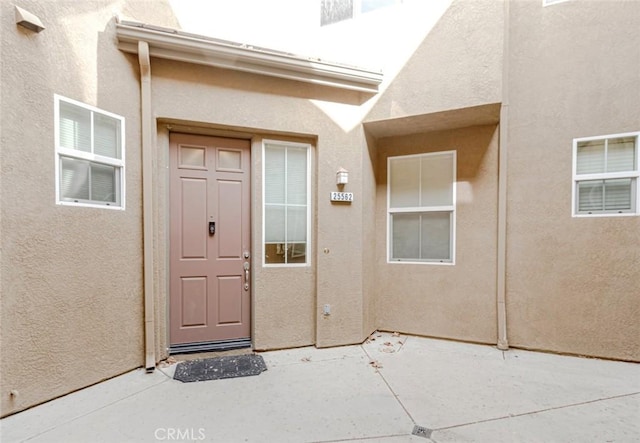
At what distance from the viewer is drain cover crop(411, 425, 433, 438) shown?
2.09 meters

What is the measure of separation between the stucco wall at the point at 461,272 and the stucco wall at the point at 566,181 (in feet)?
0.76

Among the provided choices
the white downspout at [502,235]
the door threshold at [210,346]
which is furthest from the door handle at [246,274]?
the white downspout at [502,235]

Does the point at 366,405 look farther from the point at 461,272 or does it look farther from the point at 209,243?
the point at 209,243

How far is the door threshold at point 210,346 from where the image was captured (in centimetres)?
334

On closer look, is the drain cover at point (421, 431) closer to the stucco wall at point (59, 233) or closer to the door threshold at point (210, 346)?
the door threshold at point (210, 346)

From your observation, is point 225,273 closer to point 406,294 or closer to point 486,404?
point 406,294

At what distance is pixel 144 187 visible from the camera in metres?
A: 3.05

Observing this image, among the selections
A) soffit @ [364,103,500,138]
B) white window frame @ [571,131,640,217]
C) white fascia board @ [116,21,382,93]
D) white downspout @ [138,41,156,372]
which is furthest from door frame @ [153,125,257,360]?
white window frame @ [571,131,640,217]

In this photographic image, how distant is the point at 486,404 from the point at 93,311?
140 inches

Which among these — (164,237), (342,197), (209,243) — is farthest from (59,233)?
(342,197)

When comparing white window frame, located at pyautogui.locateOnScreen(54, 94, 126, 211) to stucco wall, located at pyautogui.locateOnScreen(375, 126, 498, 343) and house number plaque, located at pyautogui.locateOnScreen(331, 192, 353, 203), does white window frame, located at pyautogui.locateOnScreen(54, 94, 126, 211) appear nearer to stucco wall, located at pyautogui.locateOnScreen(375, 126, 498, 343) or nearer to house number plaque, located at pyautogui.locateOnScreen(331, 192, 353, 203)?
house number plaque, located at pyautogui.locateOnScreen(331, 192, 353, 203)

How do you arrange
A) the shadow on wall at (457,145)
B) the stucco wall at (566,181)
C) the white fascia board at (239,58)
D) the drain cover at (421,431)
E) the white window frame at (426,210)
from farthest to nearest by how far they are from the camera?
the white window frame at (426,210) → the shadow on wall at (457,145) → the stucco wall at (566,181) → the white fascia board at (239,58) → the drain cover at (421,431)

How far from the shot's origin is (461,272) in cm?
381

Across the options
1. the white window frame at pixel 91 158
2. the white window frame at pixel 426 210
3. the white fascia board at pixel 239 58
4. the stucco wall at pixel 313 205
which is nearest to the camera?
the white window frame at pixel 91 158
